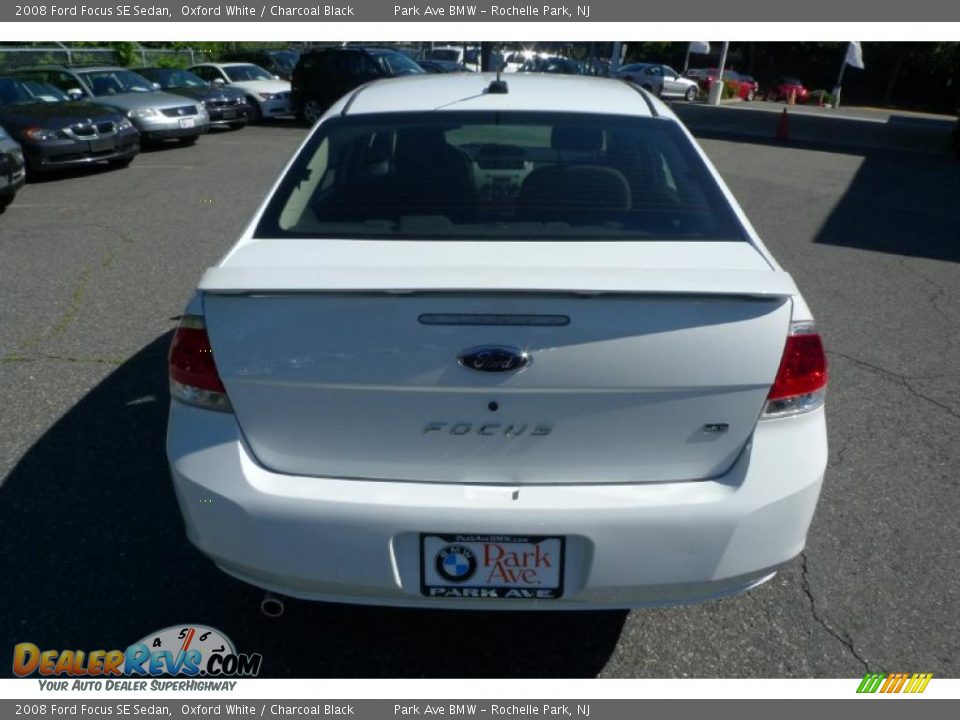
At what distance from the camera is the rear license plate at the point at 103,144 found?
37.9 ft

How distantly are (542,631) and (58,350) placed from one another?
3780 millimetres

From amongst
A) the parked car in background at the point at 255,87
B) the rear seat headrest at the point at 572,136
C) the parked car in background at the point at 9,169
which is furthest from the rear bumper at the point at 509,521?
the parked car in background at the point at 255,87

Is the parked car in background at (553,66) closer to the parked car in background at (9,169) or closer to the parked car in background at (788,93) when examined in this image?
the parked car in background at (9,169)

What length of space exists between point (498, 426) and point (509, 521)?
9.9 inches

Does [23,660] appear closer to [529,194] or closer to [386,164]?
[386,164]

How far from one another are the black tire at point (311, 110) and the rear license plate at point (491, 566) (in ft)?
55.9

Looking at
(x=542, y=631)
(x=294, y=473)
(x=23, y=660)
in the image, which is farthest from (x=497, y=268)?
(x=23, y=660)

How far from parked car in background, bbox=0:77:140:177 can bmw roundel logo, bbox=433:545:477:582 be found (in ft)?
36.6

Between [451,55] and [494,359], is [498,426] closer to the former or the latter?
[494,359]

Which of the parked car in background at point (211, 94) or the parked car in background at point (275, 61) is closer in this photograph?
the parked car in background at point (211, 94)

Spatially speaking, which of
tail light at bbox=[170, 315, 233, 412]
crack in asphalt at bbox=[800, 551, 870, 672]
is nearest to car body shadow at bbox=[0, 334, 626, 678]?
tail light at bbox=[170, 315, 233, 412]

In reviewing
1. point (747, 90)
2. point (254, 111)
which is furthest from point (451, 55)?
point (254, 111)

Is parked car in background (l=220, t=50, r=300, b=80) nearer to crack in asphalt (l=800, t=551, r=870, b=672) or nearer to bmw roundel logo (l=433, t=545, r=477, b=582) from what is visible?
crack in asphalt (l=800, t=551, r=870, b=672)

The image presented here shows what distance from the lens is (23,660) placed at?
259 centimetres
